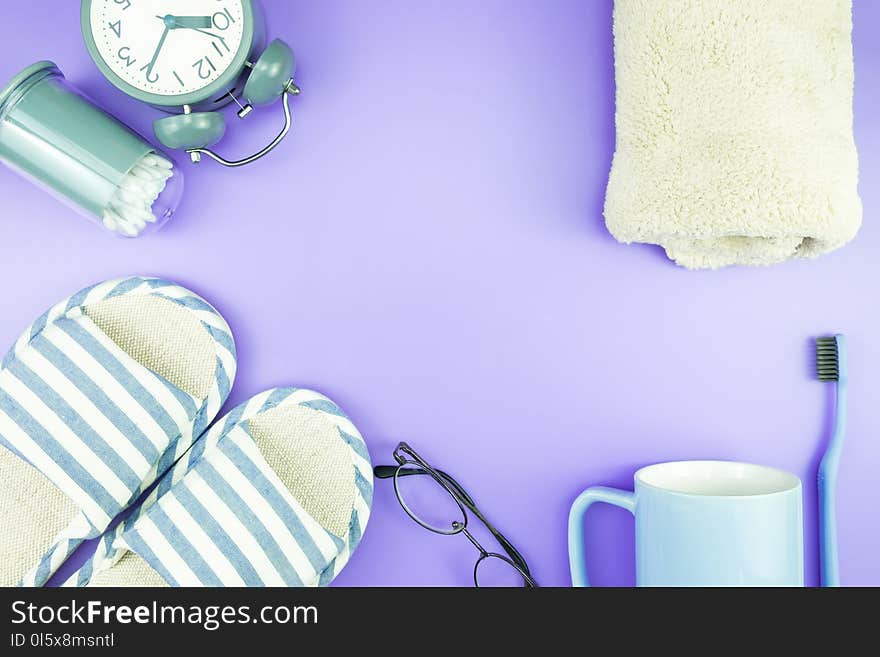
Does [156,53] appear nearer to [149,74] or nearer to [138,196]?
[149,74]

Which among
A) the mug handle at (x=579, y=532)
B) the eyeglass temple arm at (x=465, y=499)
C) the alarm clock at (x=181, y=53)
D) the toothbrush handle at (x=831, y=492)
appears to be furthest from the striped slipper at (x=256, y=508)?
the toothbrush handle at (x=831, y=492)

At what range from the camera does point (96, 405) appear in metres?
0.81

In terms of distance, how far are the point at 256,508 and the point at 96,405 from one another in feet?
0.72

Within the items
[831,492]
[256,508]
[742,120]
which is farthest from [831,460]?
[256,508]

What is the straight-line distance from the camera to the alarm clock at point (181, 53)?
764mm

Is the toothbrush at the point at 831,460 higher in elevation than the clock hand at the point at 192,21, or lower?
lower

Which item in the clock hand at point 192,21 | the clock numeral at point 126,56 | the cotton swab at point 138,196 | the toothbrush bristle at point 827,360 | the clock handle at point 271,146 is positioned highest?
the clock hand at point 192,21

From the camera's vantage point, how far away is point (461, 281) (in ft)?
2.81

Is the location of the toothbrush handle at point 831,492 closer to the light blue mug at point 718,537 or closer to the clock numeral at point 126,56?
the light blue mug at point 718,537

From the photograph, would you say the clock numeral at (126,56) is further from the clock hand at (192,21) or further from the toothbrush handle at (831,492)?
the toothbrush handle at (831,492)

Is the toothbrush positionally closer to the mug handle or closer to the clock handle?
the mug handle

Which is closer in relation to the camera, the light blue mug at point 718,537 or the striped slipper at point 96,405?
the light blue mug at point 718,537
